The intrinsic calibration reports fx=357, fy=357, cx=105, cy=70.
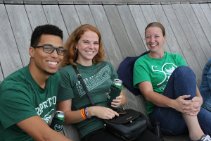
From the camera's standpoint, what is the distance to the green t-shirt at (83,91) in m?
2.94

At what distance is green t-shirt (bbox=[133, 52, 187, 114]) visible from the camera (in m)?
3.50

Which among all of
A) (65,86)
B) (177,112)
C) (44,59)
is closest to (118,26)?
(177,112)

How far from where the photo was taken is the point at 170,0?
482 centimetres

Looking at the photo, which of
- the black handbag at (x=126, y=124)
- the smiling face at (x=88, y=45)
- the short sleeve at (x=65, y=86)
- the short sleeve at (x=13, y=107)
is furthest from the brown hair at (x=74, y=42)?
the short sleeve at (x=13, y=107)

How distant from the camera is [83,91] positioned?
3.01 m

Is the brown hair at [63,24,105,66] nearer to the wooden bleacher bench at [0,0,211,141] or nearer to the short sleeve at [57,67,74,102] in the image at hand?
the short sleeve at [57,67,74,102]

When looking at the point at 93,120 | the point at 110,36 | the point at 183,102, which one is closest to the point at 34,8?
the point at 110,36

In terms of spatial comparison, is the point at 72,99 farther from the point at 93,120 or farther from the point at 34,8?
the point at 34,8

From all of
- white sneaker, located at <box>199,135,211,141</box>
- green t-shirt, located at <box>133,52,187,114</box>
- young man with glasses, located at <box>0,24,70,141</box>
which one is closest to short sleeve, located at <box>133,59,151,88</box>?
green t-shirt, located at <box>133,52,187,114</box>

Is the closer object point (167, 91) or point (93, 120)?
point (93, 120)

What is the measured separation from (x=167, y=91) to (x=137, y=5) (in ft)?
5.03

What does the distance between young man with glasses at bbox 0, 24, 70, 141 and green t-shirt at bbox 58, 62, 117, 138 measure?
0.33 metres

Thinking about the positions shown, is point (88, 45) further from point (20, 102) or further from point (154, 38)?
point (20, 102)

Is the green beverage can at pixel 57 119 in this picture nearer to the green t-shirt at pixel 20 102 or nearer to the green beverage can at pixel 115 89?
the green t-shirt at pixel 20 102
